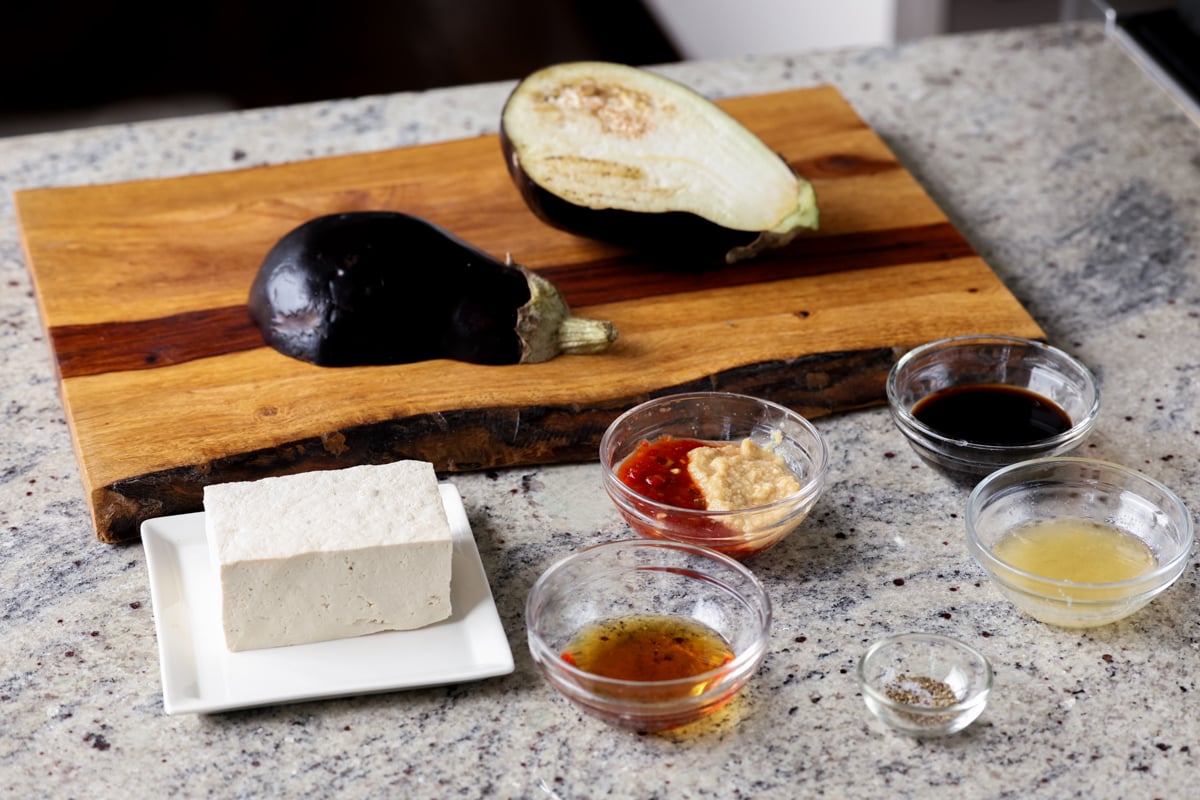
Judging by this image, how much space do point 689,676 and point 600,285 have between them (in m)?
0.69

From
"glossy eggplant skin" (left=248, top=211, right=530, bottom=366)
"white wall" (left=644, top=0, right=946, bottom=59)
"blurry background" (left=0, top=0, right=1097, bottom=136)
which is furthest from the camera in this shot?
"blurry background" (left=0, top=0, right=1097, bottom=136)

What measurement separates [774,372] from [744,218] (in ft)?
0.82

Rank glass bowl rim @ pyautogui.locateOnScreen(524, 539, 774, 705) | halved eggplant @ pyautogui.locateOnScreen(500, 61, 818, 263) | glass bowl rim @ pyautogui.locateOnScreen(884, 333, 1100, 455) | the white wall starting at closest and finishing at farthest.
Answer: glass bowl rim @ pyautogui.locateOnScreen(524, 539, 774, 705)
glass bowl rim @ pyautogui.locateOnScreen(884, 333, 1100, 455)
halved eggplant @ pyautogui.locateOnScreen(500, 61, 818, 263)
the white wall

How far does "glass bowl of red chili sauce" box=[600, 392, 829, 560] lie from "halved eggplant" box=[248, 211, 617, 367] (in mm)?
163

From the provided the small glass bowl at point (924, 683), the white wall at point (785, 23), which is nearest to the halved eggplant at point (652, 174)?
the small glass bowl at point (924, 683)

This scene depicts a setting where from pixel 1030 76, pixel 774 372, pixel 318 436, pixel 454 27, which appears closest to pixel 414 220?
pixel 318 436

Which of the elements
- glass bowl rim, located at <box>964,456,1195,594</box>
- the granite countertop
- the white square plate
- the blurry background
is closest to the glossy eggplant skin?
the granite countertop

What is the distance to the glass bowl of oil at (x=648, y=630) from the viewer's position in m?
1.15

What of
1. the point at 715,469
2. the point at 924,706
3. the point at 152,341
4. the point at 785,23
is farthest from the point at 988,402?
the point at 785,23

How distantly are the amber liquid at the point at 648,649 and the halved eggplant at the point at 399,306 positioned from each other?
435 millimetres

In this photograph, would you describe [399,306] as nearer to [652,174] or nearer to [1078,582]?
[652,174]

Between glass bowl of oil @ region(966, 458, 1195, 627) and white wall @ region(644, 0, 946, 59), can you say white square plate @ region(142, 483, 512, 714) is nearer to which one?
glass bowl of oil @ region(966, 458, 1195, 627)

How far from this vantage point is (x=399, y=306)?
1580mm

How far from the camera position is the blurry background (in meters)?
4.09
